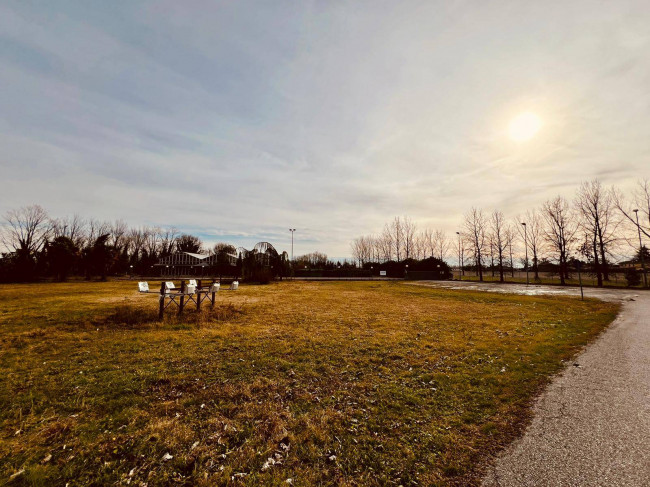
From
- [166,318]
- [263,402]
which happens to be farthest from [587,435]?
[166,318]

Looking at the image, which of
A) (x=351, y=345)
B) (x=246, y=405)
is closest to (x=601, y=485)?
(x=246, y=405)

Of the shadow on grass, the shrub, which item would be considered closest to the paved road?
the shadow on grass

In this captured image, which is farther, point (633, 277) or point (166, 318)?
point (633, 277)

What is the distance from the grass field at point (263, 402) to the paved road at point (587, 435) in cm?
27

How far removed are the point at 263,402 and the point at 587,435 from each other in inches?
189

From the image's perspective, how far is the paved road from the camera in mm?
3008

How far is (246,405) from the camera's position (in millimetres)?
4688

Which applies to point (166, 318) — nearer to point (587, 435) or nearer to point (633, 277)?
point (587, 435)

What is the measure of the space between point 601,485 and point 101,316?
51.7 feet

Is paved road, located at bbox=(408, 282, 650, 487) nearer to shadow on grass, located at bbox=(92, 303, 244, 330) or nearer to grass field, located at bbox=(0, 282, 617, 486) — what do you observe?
grass field, located at bbox=(0, 282, 617, 486)

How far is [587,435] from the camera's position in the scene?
12.2ft

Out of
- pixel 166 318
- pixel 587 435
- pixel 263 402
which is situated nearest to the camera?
pixel 587 435

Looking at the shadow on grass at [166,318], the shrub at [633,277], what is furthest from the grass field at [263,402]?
the shrub at [633,277]

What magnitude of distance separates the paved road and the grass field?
27 centimetres
